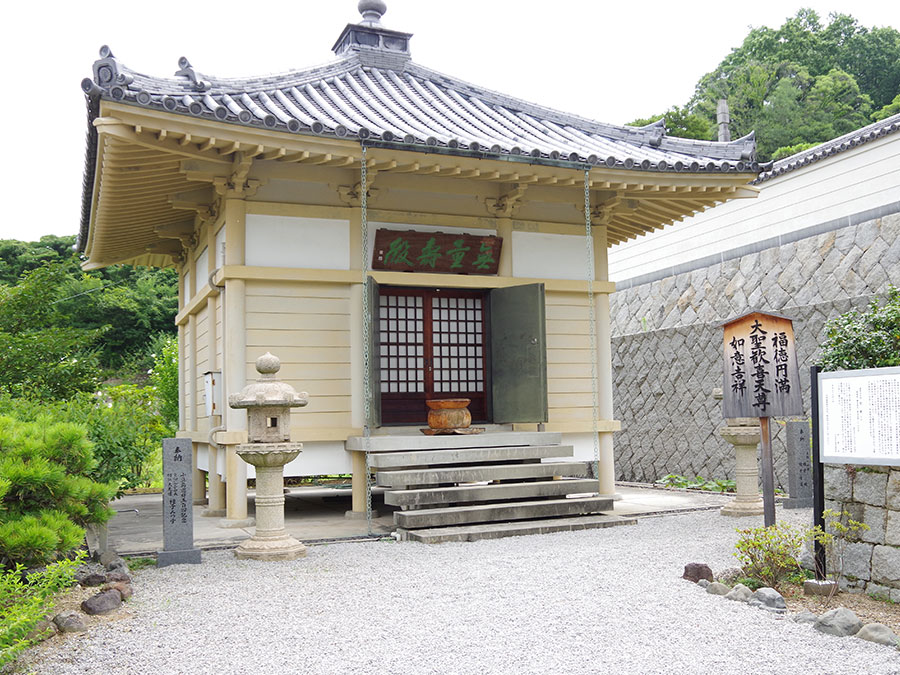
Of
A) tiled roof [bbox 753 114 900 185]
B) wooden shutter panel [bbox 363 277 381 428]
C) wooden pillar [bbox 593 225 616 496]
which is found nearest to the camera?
wooden shutter panel [bbox 363 277 381 428]

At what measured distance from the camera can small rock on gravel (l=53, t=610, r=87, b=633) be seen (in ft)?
15.0

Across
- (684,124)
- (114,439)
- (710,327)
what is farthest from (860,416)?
(684,124)

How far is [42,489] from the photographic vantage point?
5.29m

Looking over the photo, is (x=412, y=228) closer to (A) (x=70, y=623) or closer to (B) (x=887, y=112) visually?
(A) (x=70, y=623)

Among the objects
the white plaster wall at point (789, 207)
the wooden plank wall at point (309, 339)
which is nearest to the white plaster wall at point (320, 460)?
the wooden plank wall at point (309, 339)

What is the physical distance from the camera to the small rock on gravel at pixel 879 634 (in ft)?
13.7

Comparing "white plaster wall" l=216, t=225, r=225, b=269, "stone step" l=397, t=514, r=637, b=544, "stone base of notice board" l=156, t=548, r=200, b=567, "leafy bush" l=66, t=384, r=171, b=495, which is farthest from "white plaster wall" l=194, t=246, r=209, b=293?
"stone step" l=397, t=514, r=637, b=544

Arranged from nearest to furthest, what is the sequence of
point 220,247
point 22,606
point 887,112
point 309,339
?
point 22,606, point 309,339, point 220,247, point 887,112

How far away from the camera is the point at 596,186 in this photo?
955 cm

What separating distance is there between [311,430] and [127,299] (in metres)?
20.6

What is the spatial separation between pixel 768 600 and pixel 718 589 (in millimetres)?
404

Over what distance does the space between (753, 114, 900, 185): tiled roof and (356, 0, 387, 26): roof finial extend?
6.53 meters

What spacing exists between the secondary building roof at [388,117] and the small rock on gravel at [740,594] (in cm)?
510

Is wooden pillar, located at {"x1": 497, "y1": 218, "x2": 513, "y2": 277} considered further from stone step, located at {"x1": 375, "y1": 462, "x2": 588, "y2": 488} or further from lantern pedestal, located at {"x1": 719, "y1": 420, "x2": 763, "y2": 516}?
lantern pedestal, located at {"x1": 719, "y1": 420, "x2": 763, "y2": 516}
